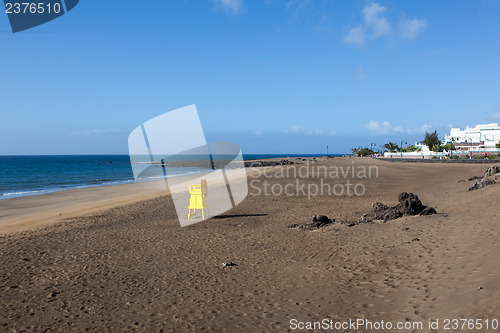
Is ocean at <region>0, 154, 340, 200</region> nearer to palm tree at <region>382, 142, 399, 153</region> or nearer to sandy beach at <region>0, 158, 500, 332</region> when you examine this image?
sandy beach at <region>0, 158, 500, 332</region>

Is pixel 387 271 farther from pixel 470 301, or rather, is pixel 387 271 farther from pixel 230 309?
pixel 230 309

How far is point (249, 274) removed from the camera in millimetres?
6660

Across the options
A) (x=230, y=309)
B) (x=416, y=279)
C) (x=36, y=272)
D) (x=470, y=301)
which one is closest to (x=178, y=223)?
(x=36, y=272)

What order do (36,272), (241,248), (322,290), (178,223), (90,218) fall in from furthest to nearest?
1. (90,218)
2. (178,223)
3. (241,248)
4. (36,272)
5. (322,290)

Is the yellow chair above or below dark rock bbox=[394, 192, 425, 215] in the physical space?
above

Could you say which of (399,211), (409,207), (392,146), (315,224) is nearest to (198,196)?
(315,224)

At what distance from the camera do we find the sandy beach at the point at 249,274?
187 inches

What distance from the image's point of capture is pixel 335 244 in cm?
854

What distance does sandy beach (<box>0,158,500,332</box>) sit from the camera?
15.6 feet

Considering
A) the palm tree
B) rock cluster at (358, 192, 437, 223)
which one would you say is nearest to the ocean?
rock cluster at (358, 192, 437, 223)

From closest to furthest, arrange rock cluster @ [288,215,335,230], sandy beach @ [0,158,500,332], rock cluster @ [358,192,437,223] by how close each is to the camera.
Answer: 1. sandy beach @ [0,158,500,332]
2. rock cluster @ [288,215,335,230]
3. rock cluster @ [358,192,437,223]

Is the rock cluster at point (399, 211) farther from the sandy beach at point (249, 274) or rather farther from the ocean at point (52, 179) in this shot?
the ocean at point (52, 179)

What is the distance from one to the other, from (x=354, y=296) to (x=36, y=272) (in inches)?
243

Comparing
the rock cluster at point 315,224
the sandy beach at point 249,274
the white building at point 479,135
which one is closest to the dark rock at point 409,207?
the sandy beach at point 249,274
